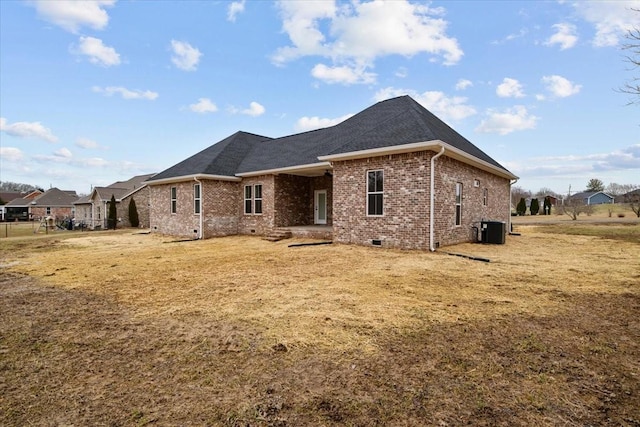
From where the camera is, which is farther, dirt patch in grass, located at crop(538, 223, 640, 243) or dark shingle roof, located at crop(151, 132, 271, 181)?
dark shingle roof, located at crop(151, 132, 271, 181)

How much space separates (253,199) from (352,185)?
6808mm

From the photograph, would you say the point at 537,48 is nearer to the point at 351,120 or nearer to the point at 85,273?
the point at 351,120

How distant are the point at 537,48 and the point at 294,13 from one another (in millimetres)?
10680

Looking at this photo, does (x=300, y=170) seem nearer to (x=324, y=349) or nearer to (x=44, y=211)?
(x=324, y=349)

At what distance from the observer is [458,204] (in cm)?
1163

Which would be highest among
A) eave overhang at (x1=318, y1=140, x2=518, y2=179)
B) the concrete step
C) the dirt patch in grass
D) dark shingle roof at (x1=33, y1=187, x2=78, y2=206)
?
dark shingle roof at (x1=33, y1=187, x2=78, y2=206)

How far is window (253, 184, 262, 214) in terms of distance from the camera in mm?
15859

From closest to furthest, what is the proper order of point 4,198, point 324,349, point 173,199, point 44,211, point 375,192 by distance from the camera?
point 324,349 < point 375,192 < point 173,199 < point 44,211 < point 4,198

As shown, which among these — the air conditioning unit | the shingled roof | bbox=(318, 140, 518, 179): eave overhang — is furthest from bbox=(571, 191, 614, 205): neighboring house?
bbox=(318, 140, 518, 179): eave overhang

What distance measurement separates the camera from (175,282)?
643 cm

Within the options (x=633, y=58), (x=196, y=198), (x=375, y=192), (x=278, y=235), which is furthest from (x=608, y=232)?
(x=196, y=198)

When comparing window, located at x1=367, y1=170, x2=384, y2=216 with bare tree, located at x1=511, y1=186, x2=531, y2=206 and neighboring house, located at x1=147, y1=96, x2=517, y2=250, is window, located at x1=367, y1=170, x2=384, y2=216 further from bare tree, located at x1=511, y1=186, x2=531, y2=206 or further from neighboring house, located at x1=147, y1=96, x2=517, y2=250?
bare tree, located at x1=511, y1=186, x2=531, y2=206

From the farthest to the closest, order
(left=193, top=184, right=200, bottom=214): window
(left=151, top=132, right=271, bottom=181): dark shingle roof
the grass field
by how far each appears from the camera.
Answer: (left=151, top=132, right=271, bottom=181): dark shingle roof → (left=193, top=184, right=200, bottom=214): window → the grass field

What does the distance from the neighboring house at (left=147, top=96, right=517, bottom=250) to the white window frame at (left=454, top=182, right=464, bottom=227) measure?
0.13 feet
